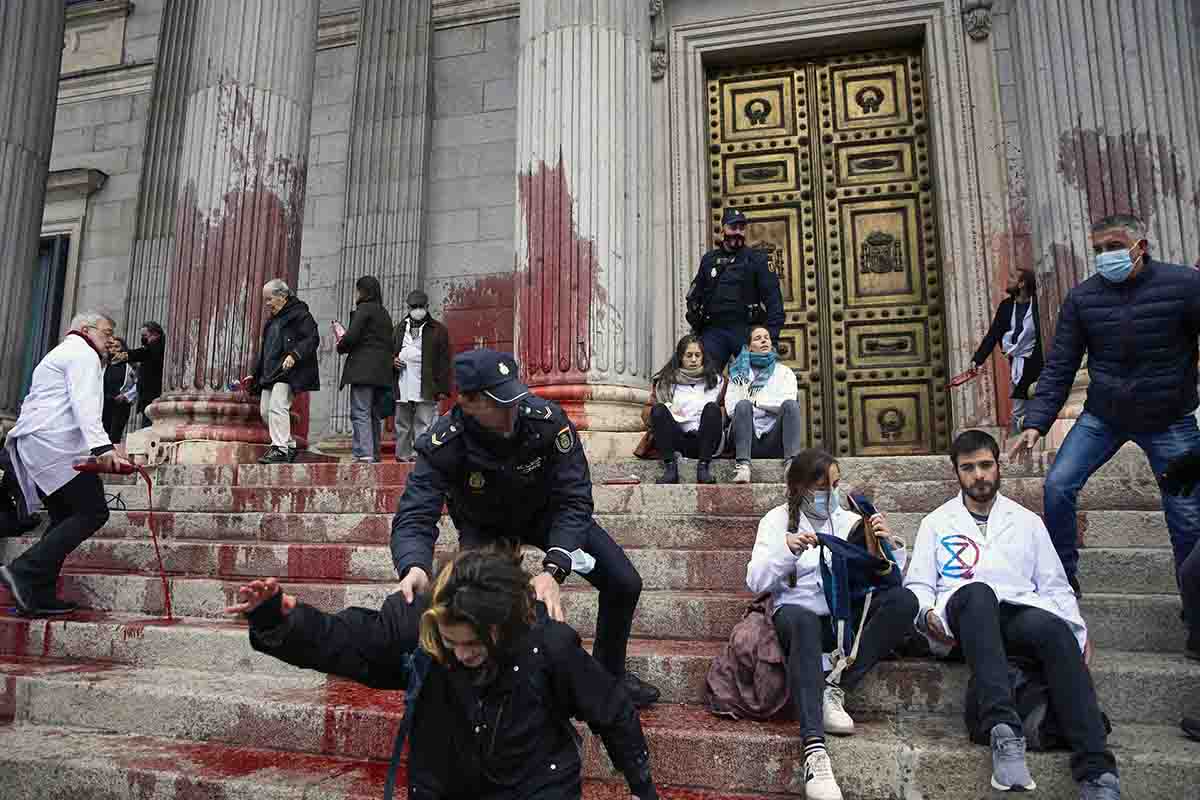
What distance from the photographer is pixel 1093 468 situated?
13.8 ft

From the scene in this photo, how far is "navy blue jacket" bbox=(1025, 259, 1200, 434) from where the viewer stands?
4.07 m

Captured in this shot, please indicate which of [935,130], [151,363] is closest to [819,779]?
[935,130]

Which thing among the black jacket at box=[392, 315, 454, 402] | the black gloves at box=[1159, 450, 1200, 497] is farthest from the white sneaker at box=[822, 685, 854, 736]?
the black jacket at box=[392, 315, 454, 402]

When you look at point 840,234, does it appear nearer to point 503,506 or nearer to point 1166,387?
point 1166,387

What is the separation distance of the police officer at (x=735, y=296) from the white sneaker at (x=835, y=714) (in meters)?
3.85

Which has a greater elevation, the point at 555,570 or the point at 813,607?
the point at 555,570

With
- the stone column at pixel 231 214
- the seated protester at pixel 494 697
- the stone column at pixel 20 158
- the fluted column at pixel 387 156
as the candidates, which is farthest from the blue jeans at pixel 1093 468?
the stone column at pixel 20 158

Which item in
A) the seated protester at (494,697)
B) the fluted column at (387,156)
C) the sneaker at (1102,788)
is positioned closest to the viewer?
the seated protester at (494,697)

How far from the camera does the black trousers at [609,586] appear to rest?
337 centimetres

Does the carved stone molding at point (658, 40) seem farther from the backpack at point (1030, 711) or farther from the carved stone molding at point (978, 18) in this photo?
the backpack at point (1030, 711)

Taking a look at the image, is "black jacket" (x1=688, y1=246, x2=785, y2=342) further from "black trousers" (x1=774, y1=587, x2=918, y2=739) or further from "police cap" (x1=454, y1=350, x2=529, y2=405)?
"police cap" (x1=454, y1=350, x2=529, y2=405)

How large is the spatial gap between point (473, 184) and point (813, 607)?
351 inches

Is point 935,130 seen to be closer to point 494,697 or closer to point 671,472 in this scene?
point 671,472

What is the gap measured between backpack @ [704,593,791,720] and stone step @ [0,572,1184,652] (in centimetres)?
58
